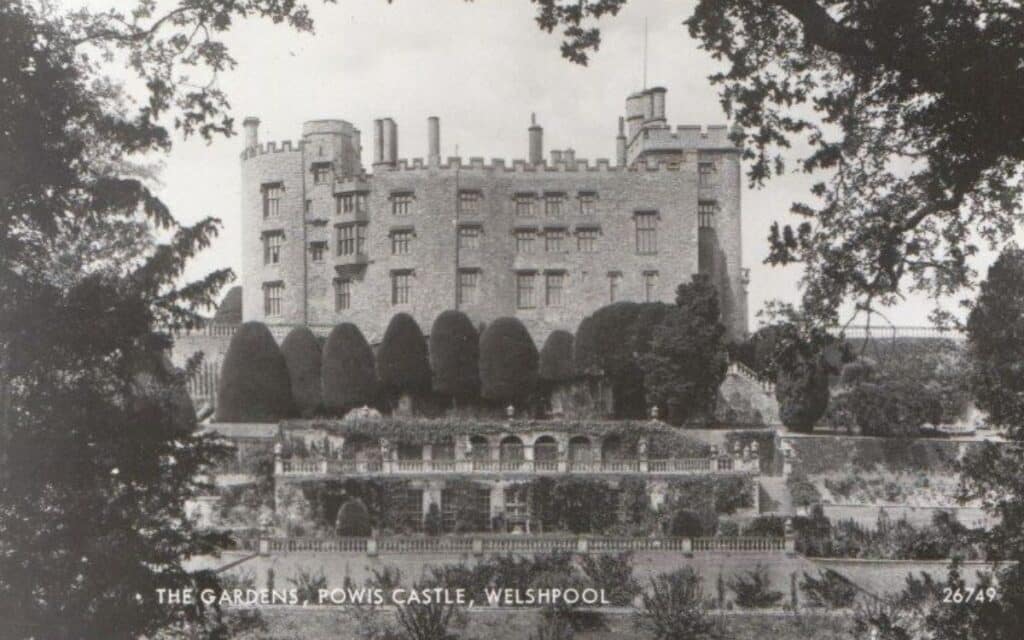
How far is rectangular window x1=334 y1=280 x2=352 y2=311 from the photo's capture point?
47.2 m

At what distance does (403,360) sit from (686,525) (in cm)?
1356

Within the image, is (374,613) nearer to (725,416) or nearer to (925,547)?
(925,547)

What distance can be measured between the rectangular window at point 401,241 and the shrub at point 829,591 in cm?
2407

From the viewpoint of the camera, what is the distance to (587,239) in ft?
153

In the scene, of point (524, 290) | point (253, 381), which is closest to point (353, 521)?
point (253, 381)

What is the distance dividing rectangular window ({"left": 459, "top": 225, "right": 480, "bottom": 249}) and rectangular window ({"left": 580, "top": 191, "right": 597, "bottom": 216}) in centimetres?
381

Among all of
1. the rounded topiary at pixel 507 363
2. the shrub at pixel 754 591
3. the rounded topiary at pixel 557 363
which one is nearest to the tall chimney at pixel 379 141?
the rounded topiary at pixel 507 363

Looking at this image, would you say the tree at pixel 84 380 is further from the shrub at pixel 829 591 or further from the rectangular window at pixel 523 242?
the rectangular window at pixel 523 242

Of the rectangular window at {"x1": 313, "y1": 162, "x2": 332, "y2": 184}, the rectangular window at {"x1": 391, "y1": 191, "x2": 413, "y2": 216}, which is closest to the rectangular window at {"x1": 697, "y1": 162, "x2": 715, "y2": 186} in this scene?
the rectangular window at {"x1": 391, "y1": 191, "x2": 413, "y2": 216}

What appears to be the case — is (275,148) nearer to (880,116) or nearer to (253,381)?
(253,381)

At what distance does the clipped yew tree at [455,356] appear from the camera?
1673 inches

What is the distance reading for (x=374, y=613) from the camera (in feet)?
75.3

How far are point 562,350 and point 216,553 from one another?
110 ft

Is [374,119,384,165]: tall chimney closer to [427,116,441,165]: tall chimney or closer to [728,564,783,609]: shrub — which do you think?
[427,116,441,165]: tall chimney
